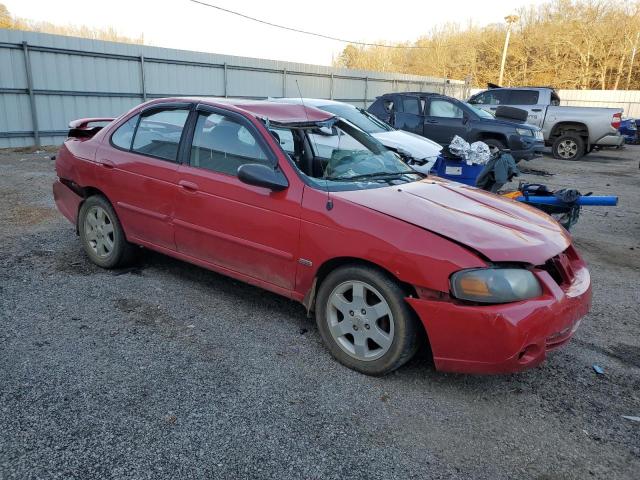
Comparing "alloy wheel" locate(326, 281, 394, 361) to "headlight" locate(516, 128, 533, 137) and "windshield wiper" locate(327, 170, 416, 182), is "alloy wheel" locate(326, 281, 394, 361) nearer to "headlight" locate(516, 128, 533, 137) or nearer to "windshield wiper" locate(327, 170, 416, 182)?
"windshield wiper" locate(327, 170, 416, 182)

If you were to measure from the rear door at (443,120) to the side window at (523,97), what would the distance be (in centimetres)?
453

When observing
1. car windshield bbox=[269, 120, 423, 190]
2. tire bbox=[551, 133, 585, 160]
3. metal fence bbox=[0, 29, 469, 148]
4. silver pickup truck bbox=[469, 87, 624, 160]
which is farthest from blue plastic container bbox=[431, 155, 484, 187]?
tire bbox=[551, 133, 585, 160]

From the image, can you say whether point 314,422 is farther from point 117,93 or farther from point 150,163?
point 117,93

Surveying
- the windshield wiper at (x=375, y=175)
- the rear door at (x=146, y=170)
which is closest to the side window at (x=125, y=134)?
the rear door at (x=146, y=170)

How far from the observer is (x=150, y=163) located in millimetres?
4113

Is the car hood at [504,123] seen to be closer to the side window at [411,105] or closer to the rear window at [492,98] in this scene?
the side window at [411,105]

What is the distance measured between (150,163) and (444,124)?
9344 mm

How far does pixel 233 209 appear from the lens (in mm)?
3566

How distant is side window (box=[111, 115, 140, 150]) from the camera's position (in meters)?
4.40

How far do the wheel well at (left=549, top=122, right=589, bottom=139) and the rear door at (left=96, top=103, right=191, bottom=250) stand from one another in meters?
13.9

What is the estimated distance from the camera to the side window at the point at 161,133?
4062 millimetres

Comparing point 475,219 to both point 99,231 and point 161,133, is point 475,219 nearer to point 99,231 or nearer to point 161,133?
point 161,133

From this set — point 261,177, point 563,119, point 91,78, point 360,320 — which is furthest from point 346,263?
point 563,119

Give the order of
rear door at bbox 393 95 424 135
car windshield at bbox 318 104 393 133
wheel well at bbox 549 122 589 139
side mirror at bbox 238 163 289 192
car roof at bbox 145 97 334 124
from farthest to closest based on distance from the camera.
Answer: wheel well at bbox 549 122 589 139 → rear door at bbox 393 95 424 135 → car windshield at bbox 318 104 393 133 → car roof at bbox 145 97 334 124 → side mirror at bbox 238 163 289 192
